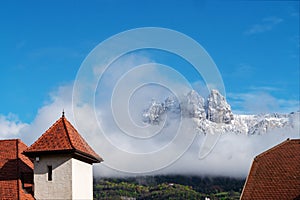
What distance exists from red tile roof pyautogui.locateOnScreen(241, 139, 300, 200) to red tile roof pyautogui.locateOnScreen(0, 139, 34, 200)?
598 inches

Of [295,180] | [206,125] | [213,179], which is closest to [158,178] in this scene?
[213,179]

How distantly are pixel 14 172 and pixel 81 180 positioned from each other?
174 inches

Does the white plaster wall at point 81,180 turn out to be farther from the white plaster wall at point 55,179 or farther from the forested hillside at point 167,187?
the forested hillside at point 167,187

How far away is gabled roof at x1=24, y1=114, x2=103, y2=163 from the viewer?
100 ft

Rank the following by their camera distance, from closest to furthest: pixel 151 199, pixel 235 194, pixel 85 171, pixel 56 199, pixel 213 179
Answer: pixel 56 199, pixel 85 171, pixel 235 194, pixel 151 199, pixel 213 179

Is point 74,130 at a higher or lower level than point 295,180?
higher

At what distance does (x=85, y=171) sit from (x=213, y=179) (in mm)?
95777

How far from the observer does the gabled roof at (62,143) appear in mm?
30531

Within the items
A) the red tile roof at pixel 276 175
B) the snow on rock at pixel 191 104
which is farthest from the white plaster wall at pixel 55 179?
the snow on rock at pixel 191 104

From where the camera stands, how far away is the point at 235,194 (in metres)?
98.9

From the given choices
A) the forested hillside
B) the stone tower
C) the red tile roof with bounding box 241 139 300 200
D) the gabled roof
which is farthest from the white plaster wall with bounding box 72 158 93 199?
the forested hillside

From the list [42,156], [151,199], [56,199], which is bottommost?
[151,199]

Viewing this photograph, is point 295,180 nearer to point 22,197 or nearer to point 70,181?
point 70,181

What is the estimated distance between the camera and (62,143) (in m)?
30.9
